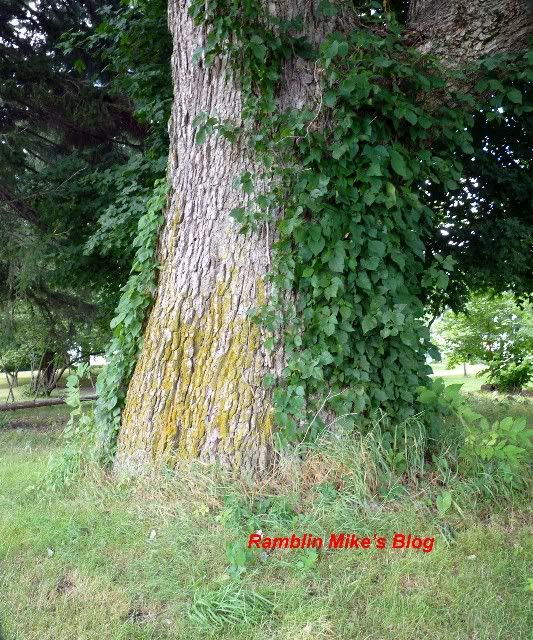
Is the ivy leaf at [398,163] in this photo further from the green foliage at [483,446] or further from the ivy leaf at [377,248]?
the green foliage at [483,446]

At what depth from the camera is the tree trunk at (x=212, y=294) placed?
355 centimetres

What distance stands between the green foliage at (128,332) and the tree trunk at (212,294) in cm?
18

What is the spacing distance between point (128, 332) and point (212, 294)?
0.86 m

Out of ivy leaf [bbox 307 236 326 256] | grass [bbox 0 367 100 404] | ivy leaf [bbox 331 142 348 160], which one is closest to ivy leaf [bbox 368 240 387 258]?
ivy leaf [bbox 307 236 326 256]

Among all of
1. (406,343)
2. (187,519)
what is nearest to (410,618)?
(187,519)

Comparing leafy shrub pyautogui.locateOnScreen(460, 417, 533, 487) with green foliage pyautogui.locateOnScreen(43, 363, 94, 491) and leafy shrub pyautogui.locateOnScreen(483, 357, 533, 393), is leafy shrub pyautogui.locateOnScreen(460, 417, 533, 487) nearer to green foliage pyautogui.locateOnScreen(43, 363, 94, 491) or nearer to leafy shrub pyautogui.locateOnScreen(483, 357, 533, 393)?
green foliage pyautogui.locateOnScreen(43, 363, 94, 491)

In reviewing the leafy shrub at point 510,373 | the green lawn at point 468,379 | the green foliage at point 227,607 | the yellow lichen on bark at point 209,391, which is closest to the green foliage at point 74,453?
the yellow lichen on bark at point 209,391

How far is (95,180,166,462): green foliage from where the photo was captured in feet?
13.4

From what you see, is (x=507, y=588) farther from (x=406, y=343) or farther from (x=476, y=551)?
(x=406, y=343)

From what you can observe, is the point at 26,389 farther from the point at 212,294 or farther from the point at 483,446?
the point at 483,446

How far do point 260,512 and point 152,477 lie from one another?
817 mm

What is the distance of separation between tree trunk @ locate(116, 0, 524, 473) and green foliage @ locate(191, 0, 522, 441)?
0.48 feet

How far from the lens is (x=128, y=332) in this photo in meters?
4.13

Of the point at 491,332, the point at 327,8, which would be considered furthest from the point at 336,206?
the point at 491,332
